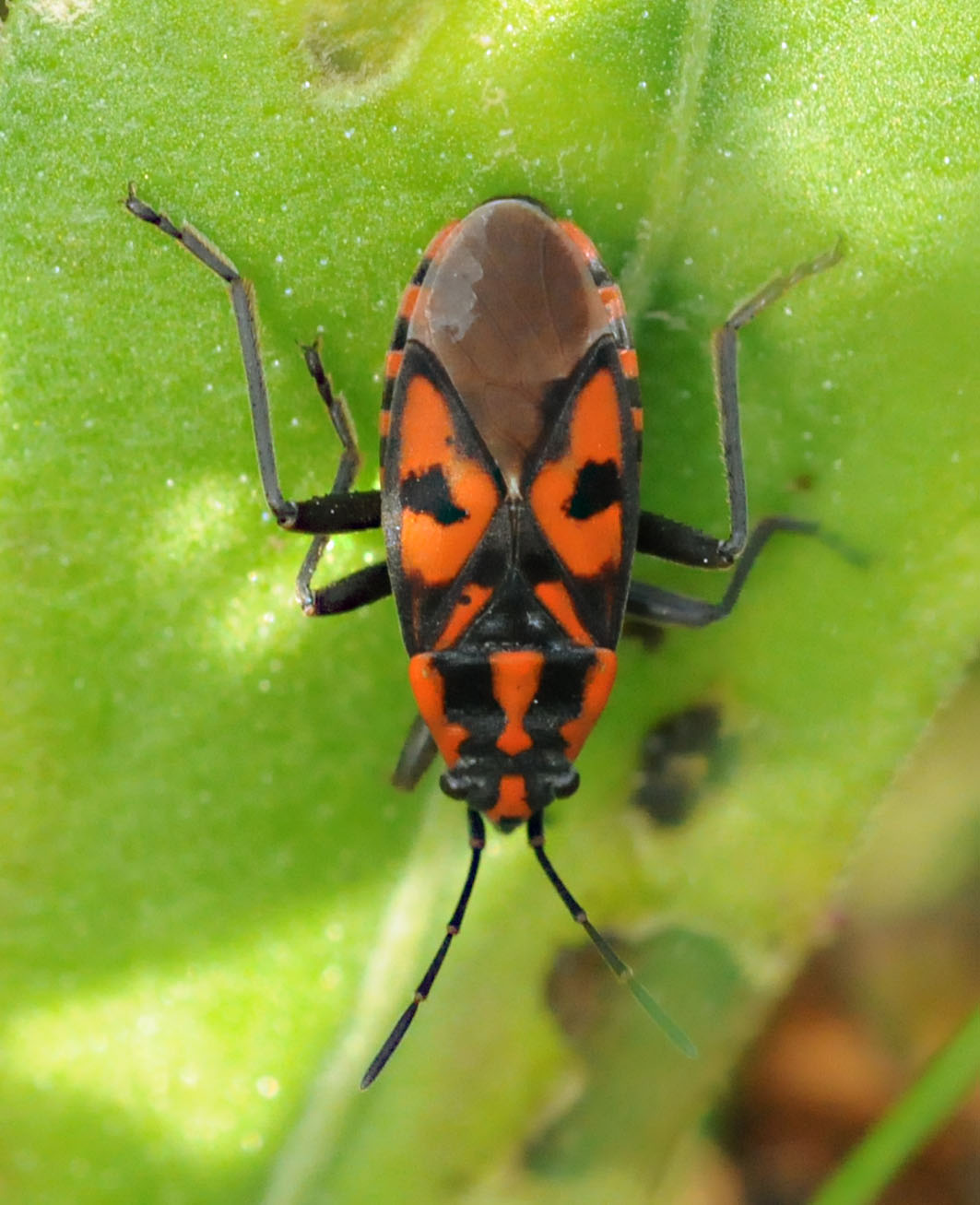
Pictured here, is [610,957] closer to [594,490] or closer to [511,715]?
[511,715]

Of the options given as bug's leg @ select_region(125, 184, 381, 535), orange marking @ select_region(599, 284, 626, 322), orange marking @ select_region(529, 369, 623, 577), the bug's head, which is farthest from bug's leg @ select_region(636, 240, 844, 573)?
bug's leg @ select_region(125, 184, 381, 535)

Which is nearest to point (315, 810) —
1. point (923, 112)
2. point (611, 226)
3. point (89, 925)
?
point (89, 925)

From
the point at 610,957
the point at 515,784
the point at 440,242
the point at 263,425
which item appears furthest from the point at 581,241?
the point at 610,957

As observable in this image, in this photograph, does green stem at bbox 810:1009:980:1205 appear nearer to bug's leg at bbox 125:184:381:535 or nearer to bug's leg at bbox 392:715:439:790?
bug's leg at bbox 392:715:439:790

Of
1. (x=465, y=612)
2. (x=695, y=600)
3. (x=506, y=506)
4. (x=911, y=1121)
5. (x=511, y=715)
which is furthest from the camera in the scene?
(x=911, y=1121)

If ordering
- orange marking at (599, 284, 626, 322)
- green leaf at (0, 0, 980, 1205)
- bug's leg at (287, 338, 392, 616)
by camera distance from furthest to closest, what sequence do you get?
bug's leg at (287, 338, 392, 616), orange marking at (599, 284, 626, 322), green leaf at (0, 0, 980, 1205)

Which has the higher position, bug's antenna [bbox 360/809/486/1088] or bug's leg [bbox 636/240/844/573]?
bug's leg [bbox 636/240/844/573]

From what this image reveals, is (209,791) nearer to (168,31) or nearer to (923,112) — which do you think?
(168,31)
